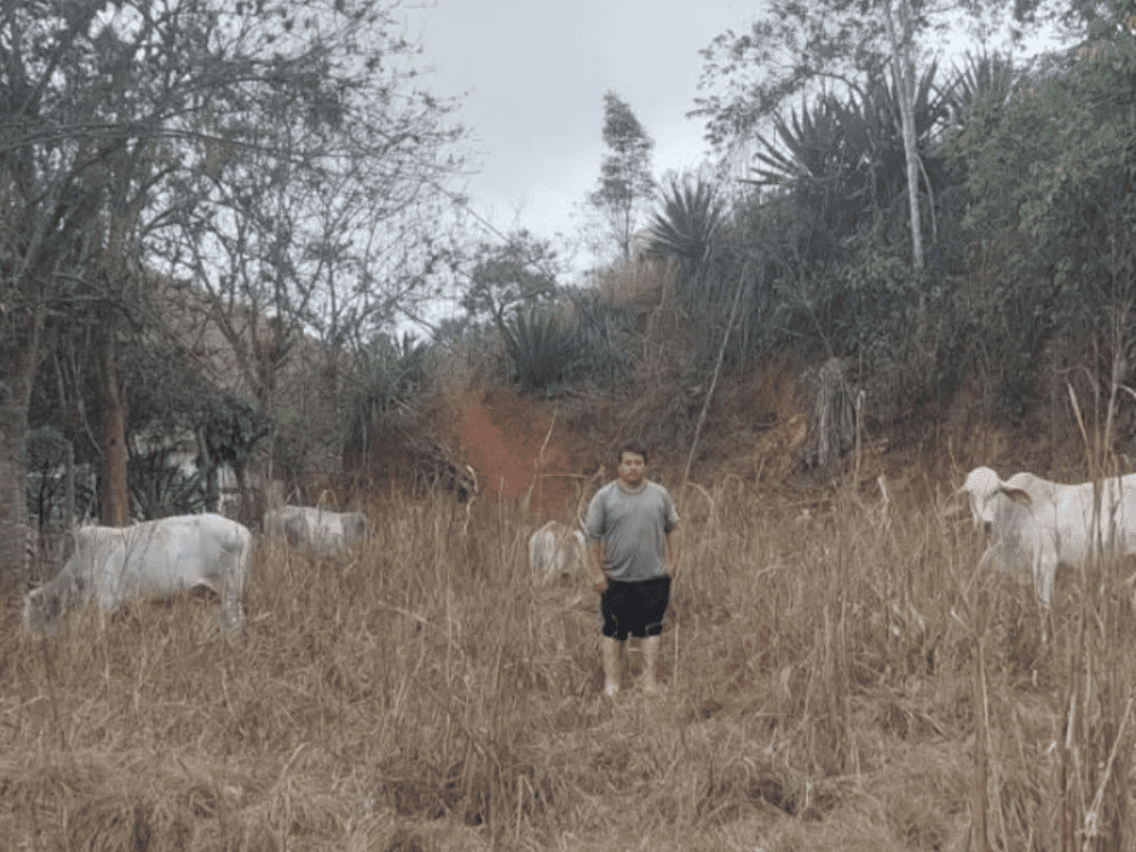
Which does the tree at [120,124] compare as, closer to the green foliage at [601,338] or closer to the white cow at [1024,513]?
the white cow at [1024,513]

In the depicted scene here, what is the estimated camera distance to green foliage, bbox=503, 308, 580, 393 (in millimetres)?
15000

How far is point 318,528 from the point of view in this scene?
6273mm

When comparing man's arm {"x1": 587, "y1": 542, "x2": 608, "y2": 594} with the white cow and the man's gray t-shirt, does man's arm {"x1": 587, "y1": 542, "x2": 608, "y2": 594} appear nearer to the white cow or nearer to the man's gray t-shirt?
the man's gray t-shirt

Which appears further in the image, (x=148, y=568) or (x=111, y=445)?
(x=111, y=445)

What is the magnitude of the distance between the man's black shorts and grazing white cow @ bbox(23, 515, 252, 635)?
1.94 meters

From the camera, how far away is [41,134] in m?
6.07

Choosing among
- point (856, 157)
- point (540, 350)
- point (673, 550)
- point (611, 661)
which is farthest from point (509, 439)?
point (611, 661)

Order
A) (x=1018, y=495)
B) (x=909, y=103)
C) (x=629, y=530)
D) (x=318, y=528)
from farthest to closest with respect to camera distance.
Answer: (x=909, y=103), (x=318, y=528), (x=1018, y=495), (x=629, y=530)

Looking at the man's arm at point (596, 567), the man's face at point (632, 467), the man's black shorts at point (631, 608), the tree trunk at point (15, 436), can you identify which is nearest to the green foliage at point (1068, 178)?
the man's face at point (632, 467)

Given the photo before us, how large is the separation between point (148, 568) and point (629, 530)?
104 inches

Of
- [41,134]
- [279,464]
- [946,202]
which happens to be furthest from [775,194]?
[41,134]

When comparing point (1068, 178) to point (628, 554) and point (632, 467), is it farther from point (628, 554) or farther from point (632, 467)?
point (628, 554)

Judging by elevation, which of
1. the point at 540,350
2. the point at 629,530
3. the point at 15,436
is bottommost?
the point at 629,530

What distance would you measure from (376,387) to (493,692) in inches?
422
